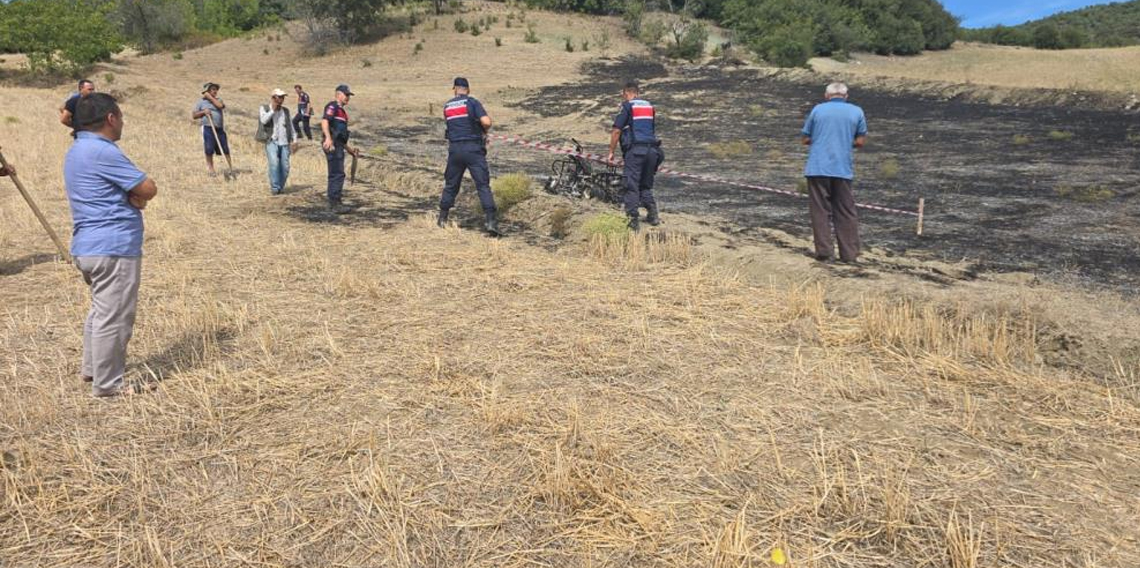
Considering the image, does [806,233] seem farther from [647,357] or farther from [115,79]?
[115,79]

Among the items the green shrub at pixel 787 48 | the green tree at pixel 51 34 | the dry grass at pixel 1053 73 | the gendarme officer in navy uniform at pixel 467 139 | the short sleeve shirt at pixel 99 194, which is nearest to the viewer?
the short sleeve shirt at pixel 99 194

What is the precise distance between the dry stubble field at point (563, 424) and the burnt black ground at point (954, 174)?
2324mm

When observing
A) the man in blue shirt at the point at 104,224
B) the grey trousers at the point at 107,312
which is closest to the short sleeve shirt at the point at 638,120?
the man in blue shirt at the point at 104,224

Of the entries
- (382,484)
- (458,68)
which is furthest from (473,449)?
(458,68)

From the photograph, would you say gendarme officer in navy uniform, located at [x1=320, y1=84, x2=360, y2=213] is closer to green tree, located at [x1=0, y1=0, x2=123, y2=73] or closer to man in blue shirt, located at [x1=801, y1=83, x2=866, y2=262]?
man in blue shirt, located at [x1=801, y1=83, x2=866, y2=262]

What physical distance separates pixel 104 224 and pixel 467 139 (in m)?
4.82

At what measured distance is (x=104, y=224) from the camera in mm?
3951

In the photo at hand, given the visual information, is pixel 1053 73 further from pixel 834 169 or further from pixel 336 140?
pixel 336 140

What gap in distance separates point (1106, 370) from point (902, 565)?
3.02 meters

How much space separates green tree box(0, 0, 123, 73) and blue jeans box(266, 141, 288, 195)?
35447mm

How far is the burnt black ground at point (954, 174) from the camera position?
7.79 meters

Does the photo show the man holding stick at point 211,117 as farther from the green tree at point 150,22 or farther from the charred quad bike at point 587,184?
the green tree at point 150,22

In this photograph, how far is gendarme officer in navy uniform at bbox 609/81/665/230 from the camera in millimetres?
8508

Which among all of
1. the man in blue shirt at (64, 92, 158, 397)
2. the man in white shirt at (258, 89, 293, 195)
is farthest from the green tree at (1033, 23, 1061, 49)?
the man in blue shirt at (64, 92, 158, 397)
